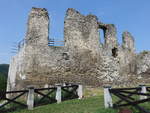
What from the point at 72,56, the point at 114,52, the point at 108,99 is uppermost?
the point at 114,52

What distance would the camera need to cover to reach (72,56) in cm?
1554

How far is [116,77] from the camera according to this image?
1783 cm

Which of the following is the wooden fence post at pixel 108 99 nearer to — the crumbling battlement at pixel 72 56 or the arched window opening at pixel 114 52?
the crumbling battlement at pixel 72 56

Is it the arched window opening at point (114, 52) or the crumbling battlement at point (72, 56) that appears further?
the arched window opening at point (114, 52)

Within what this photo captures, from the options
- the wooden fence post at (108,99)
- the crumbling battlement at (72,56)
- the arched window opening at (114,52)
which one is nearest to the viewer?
the wooden fence post at (108,99)

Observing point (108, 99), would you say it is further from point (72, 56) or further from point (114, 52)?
point (114, 52)

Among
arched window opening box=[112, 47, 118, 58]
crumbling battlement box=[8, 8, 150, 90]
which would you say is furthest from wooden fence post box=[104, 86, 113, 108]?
arched window opening box=[112, 47, 118, 58]

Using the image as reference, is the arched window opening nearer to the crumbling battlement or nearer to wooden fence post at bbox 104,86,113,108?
the crumbling battlement

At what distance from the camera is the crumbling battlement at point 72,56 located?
46.2ft

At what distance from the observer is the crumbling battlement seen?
46.2 ft

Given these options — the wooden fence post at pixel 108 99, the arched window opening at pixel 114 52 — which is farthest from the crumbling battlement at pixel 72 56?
the wooden fence post at pixel 108 99

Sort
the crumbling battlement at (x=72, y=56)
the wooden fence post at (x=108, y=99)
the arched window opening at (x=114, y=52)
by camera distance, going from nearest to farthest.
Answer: the wooden fence post at (x=108, y=99) < the crumbling battlement at (x=72, y=56) < the arched window opening at (x=114, y=52)

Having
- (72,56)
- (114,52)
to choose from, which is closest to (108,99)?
(72,56)

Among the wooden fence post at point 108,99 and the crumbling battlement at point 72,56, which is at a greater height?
the crumbling battlement at point 72,56
